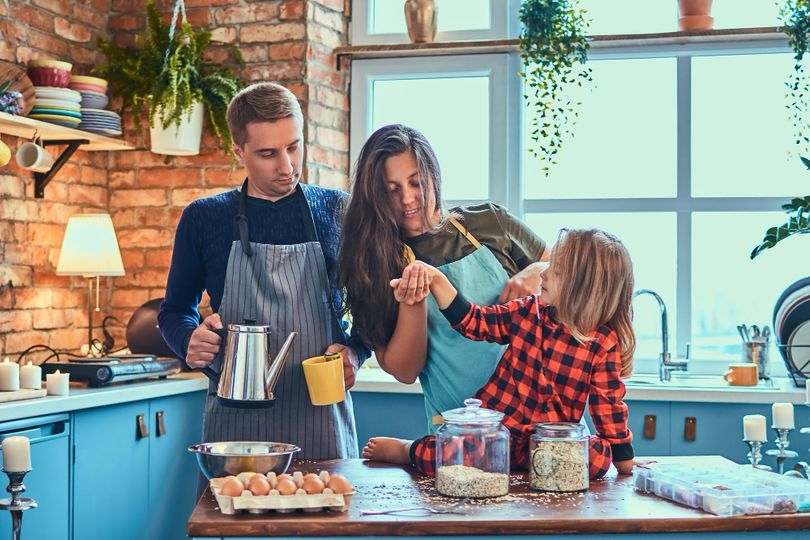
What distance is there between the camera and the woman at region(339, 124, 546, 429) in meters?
2.34

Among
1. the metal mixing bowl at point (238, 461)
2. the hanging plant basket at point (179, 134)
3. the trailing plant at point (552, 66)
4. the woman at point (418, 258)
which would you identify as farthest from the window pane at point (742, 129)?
the metal mixing bowl at point (238, 461)

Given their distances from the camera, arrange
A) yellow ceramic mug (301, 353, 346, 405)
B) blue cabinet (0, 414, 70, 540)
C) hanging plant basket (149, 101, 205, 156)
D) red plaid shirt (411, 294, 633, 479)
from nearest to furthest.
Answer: red plaid shirt (411, 294, 633, 479) < yellow ceramic mug (301, 353, 346, 405) < blue cabinet (0, 414, 70, 540) < hanging plant basket (149, 101, 205, 156)

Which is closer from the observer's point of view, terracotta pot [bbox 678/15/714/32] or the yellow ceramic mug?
the yellow ceramic mug

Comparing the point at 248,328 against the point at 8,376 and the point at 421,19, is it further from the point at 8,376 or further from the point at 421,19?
the point at 421,19

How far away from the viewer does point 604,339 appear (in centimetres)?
211

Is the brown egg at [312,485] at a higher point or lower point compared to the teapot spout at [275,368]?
lower

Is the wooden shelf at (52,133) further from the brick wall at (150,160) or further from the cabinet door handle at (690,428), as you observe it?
the cabinet door handle at (690,428)

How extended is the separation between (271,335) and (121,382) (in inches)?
50.8

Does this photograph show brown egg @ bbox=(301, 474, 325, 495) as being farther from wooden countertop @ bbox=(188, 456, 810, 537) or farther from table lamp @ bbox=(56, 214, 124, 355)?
table lamp @ bbox=(56, 214, 124, 355)

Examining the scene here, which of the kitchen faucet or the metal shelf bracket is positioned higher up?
the metal shelf bracket

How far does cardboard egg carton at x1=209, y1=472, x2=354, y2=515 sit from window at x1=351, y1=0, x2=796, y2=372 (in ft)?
9.33

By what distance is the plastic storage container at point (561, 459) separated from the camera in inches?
76.8

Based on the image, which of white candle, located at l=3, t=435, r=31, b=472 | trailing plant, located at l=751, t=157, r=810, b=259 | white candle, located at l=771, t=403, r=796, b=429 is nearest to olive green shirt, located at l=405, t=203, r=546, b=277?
white candle, located at l=771, t=403, r=796, b=429

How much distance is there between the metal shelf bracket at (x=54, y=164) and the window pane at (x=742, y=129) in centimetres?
249
